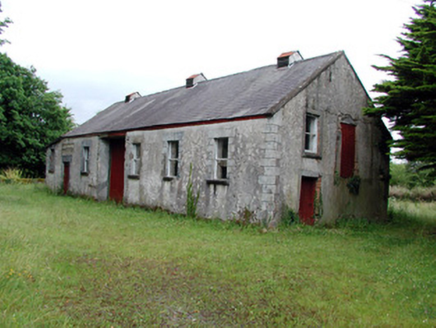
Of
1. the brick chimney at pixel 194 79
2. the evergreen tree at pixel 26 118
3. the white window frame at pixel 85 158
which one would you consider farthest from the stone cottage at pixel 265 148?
the evergreen tree at pixel 26 118

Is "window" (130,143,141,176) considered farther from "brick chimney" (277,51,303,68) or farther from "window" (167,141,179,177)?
"brick chimney" (277,51,303,68)

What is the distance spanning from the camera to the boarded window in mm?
15094

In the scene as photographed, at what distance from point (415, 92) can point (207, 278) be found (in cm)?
864

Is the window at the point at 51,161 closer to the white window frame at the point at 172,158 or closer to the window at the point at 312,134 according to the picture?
the white window frame at the point at 172,158

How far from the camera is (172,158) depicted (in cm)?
1612

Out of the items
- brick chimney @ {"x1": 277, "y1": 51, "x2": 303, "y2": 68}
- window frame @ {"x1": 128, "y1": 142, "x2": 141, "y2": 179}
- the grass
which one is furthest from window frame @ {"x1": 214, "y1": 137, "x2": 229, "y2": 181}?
window frame @ {"x1": 128, "y1": 142, "x2": 141, "y2": 179}

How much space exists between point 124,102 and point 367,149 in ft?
54.7

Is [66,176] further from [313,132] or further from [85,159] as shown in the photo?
[313,132]

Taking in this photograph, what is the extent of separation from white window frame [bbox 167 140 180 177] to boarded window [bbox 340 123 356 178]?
20.9 feet

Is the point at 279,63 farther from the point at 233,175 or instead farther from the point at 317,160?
the point at 233,175

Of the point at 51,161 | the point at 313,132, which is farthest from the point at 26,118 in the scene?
the point at 313,132

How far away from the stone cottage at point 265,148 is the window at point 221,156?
0.04 metres

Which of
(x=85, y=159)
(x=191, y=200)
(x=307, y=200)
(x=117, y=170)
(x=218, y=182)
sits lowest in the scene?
(x=191, y=200)

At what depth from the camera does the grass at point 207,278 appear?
509cm
